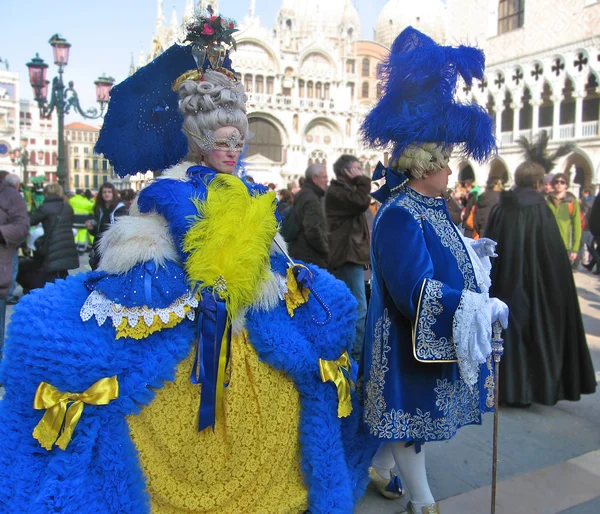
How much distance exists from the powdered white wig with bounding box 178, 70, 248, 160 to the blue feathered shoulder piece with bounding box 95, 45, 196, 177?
203 millimetres

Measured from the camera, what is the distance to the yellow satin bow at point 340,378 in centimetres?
Answer: 233

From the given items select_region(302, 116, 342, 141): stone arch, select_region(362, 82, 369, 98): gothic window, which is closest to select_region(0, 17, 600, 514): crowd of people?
select_region(302, 116, 342, 141): stone arch

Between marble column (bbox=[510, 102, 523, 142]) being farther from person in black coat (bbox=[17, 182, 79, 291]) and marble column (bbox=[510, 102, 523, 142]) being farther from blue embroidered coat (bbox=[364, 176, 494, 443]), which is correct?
blue embroidered coat (bbox=[364, 176, 494, 443])

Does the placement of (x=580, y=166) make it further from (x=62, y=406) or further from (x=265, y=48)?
(x=62, y=406)

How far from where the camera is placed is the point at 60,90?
10773 millimetres

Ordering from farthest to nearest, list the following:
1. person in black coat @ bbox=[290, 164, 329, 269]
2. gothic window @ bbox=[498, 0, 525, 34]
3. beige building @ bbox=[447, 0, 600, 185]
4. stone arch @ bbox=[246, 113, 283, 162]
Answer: stone arch @ bbox=[246, 113, 283, 162], gothic window @ bbox=[498, 0, 525, 34], beige building @ bbox=[447, 0, 600, 185], person in black coat @ bbox=[290, 164, 329, 269]

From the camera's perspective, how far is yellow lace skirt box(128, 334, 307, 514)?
2135 millimetres

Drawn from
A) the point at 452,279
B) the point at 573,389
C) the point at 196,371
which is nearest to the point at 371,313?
the point at 452,279

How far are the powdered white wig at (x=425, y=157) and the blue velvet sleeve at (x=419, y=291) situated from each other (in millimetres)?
233

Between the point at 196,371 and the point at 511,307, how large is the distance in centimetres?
257

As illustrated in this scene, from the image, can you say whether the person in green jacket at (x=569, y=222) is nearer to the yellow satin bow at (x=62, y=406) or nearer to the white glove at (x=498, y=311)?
the white glove at (x=498, y=311)

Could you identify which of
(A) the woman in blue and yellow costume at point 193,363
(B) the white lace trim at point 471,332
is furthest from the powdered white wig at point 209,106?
(B) the white lace trim at point 471,332

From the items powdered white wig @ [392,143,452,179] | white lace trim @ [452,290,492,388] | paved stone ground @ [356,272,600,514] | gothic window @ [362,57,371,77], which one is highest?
gothic window @ [362,57,371,77]

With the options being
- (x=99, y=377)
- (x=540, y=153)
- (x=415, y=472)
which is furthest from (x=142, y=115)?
(x=540, y=153)
